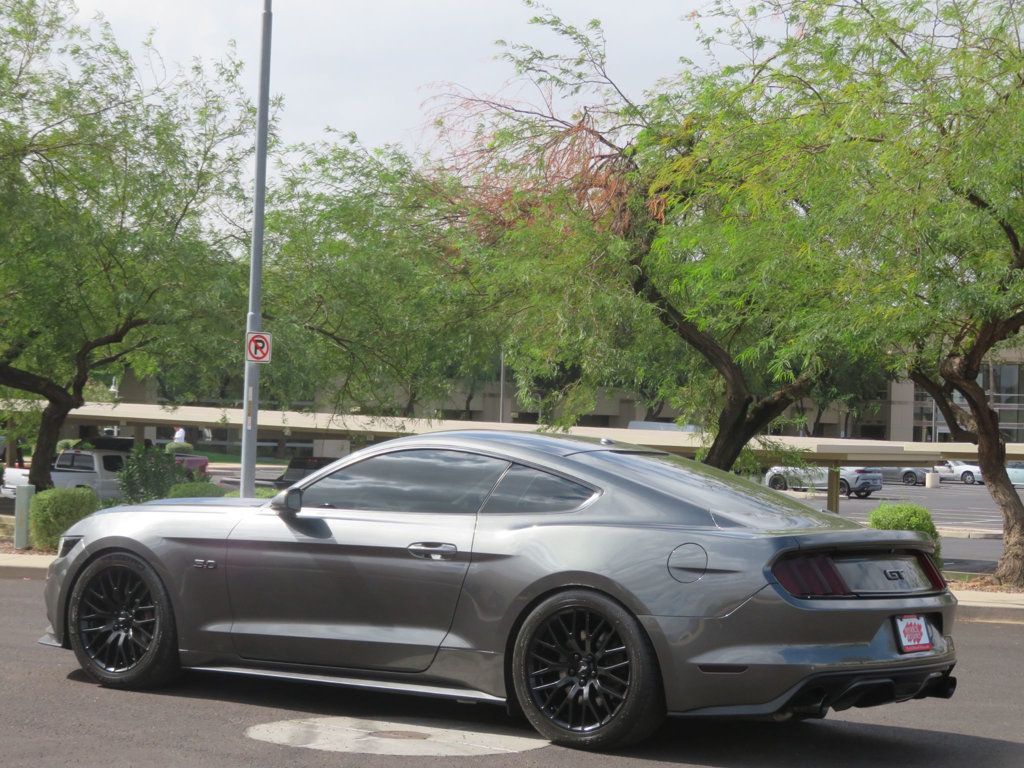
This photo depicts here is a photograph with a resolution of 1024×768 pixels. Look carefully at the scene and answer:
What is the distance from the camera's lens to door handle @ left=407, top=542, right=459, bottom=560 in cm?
630

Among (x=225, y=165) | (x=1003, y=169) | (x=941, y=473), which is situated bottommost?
(x=941, y=473)

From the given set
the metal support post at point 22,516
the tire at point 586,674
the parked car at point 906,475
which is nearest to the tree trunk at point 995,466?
the tire at point 586,674

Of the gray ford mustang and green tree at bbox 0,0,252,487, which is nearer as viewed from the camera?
the gray ford mustang

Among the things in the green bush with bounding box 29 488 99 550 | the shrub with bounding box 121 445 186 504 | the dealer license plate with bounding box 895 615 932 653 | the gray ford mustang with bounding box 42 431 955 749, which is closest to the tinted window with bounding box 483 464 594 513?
the gray ford mustang with bounding box 42 431 955 749

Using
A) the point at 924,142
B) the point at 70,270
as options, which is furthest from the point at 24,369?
the point at 924,142

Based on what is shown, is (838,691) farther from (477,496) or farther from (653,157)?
(653,157)

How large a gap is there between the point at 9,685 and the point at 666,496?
3.83m

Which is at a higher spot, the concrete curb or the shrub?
the shrub

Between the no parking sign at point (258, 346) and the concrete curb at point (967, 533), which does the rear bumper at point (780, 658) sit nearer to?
the no parking sign at point (258, 346)

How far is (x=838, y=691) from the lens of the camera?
18.3 feet

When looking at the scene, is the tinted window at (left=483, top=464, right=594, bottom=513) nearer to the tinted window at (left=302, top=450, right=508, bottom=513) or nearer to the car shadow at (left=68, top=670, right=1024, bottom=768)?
the tinted window at (left=302, top=450, right=508, bottom=513)

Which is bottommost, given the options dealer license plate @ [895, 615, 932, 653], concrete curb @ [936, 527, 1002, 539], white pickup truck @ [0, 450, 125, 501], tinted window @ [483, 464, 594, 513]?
concrete curb @ [936, 527, 1002, 539]

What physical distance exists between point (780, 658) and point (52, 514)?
13.4 metres

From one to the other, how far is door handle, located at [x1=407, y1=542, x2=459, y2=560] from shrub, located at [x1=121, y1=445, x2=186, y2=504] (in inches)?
682
